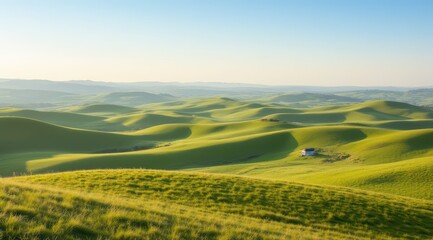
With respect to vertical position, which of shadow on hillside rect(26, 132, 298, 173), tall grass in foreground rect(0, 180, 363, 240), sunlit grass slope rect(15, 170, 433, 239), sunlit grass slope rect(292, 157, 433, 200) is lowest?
shadow on hillside rect(26, 132, 298, 173)

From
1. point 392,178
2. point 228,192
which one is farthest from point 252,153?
point 228,192

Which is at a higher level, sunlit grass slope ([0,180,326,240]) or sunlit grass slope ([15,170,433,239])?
sunlit grass slope ([0,180,326,240])

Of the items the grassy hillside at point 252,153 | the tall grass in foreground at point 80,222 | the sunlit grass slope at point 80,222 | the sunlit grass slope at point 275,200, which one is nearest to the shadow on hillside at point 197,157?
the grassy hillside at point 252,153

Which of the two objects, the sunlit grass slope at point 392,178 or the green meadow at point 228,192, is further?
the sunlit grass slope at point 392,178

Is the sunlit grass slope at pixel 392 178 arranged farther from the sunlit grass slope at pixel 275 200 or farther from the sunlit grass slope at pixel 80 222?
the sunlit grass slope at pixel 80 222

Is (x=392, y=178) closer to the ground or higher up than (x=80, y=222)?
closer to the ground

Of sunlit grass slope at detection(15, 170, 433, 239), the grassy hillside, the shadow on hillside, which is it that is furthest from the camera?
the shadow on hillside

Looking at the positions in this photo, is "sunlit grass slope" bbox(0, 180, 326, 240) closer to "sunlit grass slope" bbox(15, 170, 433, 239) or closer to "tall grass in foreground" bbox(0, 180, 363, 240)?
"tall grass in foreground" bbox(0, 180, 363, 240)

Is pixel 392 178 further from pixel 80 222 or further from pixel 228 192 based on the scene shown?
pixel 80 222

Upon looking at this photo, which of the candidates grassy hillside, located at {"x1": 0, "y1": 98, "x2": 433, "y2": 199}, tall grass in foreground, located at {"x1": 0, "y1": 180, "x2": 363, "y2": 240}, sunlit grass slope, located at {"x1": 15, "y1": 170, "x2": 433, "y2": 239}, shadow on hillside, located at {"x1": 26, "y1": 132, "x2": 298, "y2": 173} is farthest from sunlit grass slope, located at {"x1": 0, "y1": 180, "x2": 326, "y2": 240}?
shadow on hillside, located at {"x1": 26, "y1": 132, "x2": 298, "y2": 173}

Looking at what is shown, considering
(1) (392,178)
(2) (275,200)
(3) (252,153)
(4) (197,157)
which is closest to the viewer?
(2) (275,200)
